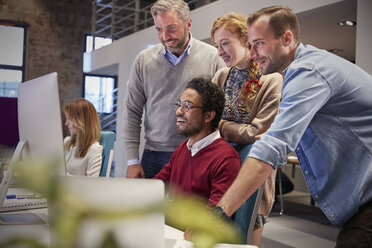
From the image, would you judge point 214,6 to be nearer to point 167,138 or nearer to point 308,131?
point 167,138

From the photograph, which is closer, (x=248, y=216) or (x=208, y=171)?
(x=248, y=216)

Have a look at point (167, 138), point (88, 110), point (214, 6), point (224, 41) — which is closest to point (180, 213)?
point (224, 41)

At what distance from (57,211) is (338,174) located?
1.01 m

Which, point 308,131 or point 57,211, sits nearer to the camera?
point 57,211

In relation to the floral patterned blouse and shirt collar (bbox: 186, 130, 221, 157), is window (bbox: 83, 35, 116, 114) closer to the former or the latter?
the floral patterned blouse

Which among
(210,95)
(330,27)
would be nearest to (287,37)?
(210,95)

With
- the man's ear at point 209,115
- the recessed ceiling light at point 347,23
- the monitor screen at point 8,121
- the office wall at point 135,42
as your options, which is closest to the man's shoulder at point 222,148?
the man's ear at point 209,115

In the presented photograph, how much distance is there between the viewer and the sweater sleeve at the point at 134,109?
7.13ft

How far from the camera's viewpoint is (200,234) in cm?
24

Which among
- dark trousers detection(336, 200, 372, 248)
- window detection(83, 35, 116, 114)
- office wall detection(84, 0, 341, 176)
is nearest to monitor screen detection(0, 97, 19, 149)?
dark trousers detection(336, 200, 372, 248)

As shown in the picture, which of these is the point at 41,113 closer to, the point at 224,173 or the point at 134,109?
the point at 224,173

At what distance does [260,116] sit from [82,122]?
1.49m

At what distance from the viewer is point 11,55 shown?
35.6 feet

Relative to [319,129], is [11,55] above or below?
above
